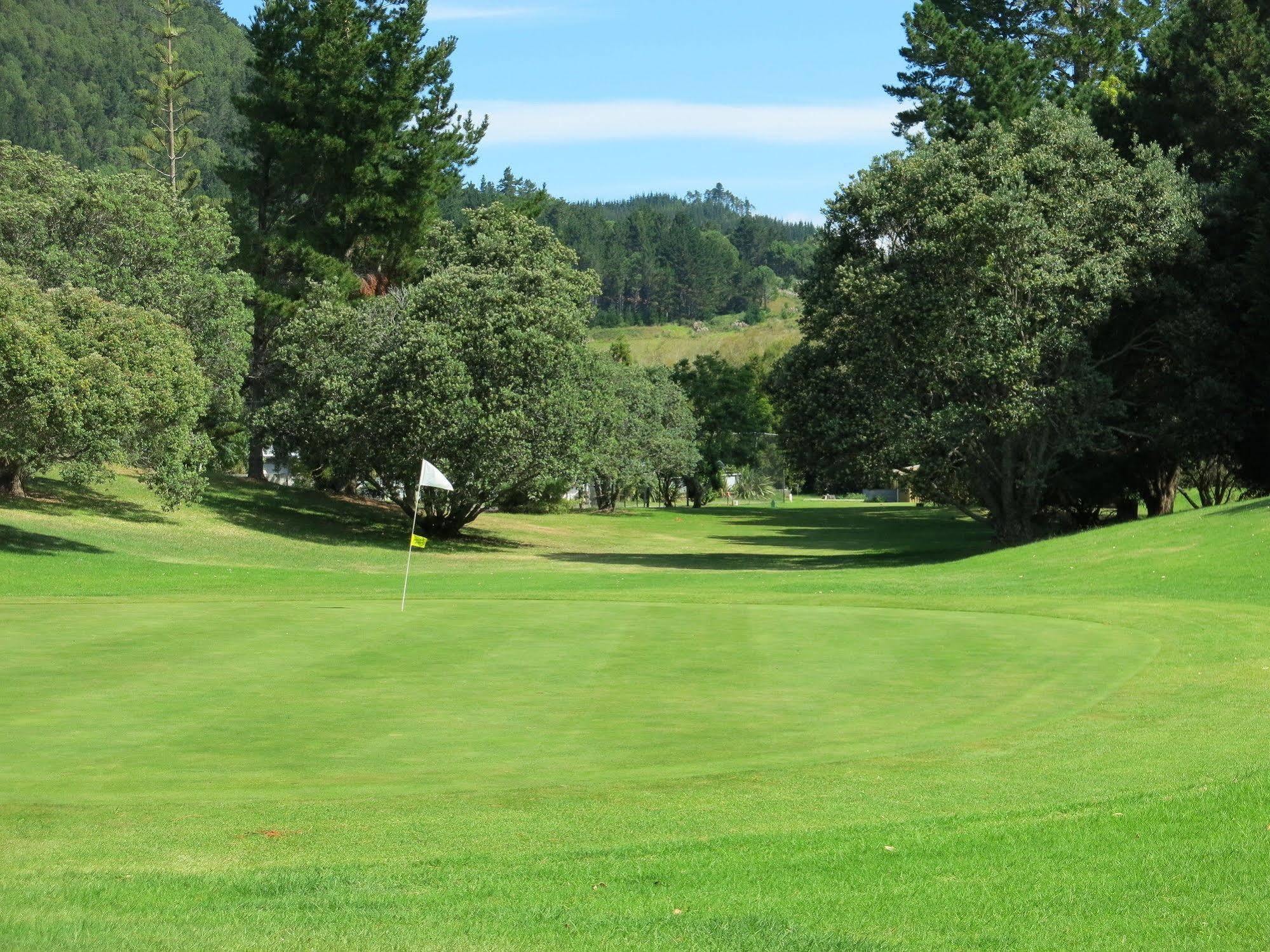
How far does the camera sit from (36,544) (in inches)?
1608

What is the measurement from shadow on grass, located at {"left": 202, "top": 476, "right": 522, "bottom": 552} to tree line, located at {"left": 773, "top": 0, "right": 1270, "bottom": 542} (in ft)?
57.5

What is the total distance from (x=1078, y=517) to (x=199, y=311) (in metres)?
36.8

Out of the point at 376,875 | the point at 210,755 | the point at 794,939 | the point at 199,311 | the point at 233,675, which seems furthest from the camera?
the point at 199,311

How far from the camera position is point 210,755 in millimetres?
11055

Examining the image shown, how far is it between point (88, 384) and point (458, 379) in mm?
15987

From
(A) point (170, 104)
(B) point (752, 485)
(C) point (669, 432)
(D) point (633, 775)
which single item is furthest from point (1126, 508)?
(B) point (752, 485)

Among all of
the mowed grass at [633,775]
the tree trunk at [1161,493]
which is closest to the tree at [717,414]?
the tree trunk at [1161,493]

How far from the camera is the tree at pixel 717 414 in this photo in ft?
349

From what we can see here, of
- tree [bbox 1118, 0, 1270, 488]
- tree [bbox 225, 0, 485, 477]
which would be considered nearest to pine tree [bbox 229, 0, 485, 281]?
tree [bbox 225, 0, 485, 477]

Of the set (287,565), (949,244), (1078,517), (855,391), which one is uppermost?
(949,244)

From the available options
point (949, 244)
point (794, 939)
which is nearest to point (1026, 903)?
point (794, 939)

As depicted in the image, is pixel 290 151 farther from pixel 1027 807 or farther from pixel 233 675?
pixel 1027 807

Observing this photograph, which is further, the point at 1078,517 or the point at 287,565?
the point at 1078,517

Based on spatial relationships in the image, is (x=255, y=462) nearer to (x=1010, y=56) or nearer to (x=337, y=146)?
(x=337, y=146)
